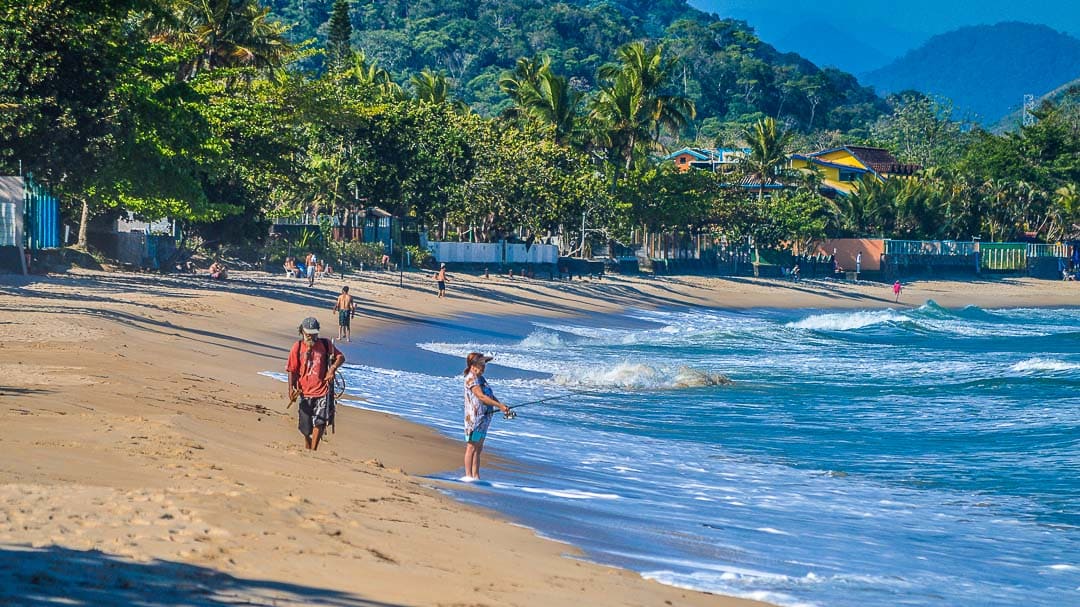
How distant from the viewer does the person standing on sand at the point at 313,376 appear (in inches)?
432

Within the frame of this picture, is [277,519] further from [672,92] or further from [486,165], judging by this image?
[672,92]

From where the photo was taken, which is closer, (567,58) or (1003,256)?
(1003,256)

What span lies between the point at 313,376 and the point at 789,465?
638 cm

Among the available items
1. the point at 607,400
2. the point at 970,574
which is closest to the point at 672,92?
the point at 607,400

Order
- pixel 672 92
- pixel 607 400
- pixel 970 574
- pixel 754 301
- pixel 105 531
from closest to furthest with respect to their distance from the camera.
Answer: pixel 105 531, pixel 970 574, pixel 607 400, pixel 754 301, pixel 672 92

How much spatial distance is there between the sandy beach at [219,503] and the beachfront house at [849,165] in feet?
254

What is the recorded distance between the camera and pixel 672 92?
561 ft

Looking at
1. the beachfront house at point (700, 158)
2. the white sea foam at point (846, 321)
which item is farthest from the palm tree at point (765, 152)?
the white sea foam at point (846, 321)

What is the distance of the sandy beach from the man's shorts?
285 mm

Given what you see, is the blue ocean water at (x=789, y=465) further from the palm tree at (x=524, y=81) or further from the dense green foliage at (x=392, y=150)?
the palm tree at (x=524, y=81)

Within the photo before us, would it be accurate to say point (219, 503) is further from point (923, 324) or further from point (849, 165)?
point (849, 165)

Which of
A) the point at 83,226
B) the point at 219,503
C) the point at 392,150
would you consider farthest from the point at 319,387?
the point at 392,150

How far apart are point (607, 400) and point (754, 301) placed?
42008 millimetres

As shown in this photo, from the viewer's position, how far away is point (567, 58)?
582 feet
